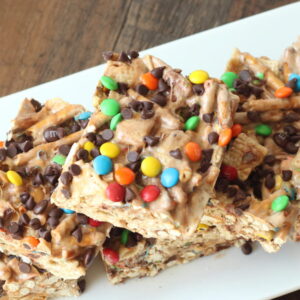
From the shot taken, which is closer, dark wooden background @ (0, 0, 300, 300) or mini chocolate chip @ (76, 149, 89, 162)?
mini chocolate chip @ (76, 149, 89, 162)

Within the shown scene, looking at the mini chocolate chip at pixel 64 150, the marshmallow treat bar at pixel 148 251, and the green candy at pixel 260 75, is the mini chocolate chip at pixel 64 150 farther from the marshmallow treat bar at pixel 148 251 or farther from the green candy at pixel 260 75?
the green candy at pixel 260 75

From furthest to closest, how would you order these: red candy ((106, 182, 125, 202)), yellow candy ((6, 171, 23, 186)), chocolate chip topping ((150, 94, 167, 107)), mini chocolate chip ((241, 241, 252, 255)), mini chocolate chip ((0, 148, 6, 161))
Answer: mini chocolate chip ((241, 241, 252, 255)) < mini chocolate chip ((0, 148, 6, 161)) < yellow candy ((6, 171, 23, 186)) < chocolate chip topping ((150, 94, 167, 107)) < red candy ((106, 182, 125, 202))

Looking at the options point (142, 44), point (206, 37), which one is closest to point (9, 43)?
point (142, 44)

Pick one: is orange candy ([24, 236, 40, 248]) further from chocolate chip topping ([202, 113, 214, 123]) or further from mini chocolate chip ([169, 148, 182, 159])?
chocolate chip topping ([202, 113, 214, 123])

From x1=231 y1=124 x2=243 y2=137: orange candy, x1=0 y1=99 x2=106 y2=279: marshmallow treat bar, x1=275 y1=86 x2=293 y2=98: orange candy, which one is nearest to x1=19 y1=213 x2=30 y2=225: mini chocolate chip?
x1=0 y1=99 x2=106 y2=279: marshmallow treat bar

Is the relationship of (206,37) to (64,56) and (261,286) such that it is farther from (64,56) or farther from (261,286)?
(261,286)

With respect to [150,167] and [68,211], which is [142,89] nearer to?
[150,167]

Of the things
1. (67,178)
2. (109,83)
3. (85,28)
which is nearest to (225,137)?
(109,83)

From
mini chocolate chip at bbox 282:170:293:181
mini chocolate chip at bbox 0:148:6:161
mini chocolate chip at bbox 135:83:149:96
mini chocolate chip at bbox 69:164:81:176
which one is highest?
mini chocolate chip at bbox 135:83:149:96
